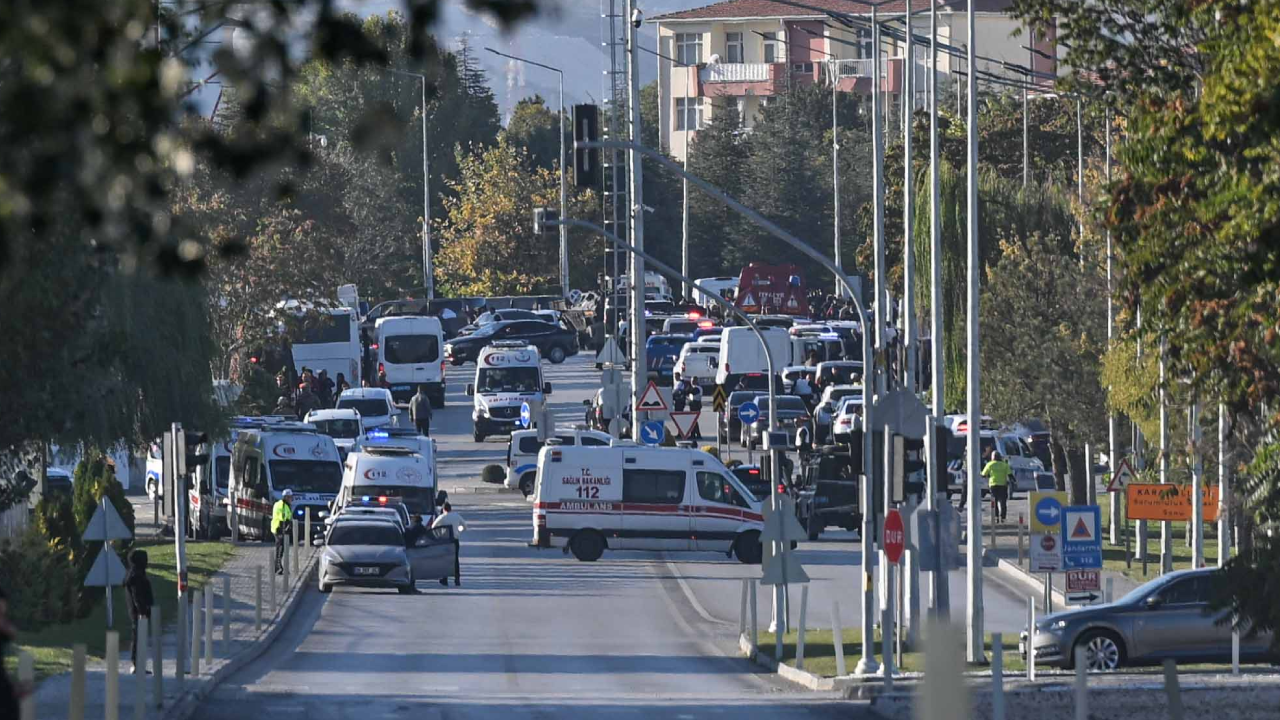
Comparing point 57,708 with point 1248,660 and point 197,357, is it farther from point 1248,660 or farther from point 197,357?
point 197,357

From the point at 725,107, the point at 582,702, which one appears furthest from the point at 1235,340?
the point at 725,107

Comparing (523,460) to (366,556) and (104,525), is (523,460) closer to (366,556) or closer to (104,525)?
(366,556)

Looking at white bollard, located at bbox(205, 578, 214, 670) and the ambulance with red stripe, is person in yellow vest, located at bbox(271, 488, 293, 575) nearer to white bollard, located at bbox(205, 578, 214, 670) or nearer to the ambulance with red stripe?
the ambulance with red stripe

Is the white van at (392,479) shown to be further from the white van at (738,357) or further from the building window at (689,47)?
the building window at (689,47)

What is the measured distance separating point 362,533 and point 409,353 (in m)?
36.7

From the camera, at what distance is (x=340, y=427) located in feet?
179

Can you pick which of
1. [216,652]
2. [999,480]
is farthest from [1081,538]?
[999,480]

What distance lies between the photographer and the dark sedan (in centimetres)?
8481

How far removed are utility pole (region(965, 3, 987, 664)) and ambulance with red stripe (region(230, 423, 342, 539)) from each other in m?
19.8

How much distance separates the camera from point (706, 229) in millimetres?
115000

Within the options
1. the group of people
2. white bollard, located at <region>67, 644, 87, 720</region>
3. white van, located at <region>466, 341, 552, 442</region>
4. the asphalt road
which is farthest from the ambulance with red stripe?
white bollard, located at <region>67, 644, 87, 720</region>

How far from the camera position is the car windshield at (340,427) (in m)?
54.1

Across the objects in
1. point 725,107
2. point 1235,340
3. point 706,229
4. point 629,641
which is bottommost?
point 629,641

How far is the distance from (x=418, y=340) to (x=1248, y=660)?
158 ft
